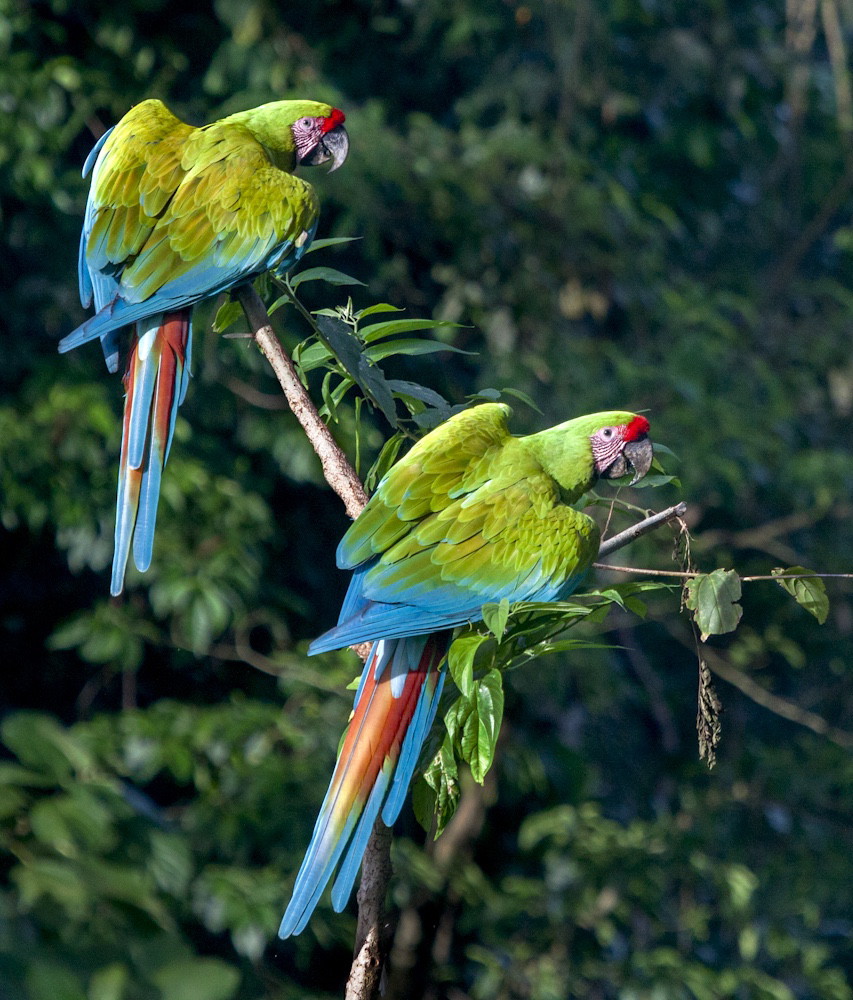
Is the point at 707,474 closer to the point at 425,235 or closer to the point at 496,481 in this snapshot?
the point at 425,235

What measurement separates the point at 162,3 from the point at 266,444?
84cm

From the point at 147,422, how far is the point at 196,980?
539mm

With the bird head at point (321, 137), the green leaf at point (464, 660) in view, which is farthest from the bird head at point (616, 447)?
the bird head at point (321, 137)

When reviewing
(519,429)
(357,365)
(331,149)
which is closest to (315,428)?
(357,365)

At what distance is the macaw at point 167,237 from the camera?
818 millimetres

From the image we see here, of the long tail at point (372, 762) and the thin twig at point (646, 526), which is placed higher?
the thin twig at point (646, 526)

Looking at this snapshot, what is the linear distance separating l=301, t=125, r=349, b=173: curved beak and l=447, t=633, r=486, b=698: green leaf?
50cm

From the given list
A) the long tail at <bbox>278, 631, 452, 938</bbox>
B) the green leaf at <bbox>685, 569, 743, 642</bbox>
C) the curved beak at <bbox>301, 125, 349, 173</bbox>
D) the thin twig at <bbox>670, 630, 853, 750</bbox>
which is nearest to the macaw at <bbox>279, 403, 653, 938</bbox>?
the long tail at <bbox>278, 631, 452, 938</bbox>

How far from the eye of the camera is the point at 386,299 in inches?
91.9

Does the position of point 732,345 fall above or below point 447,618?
below

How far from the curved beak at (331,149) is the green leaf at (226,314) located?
24 centimetres

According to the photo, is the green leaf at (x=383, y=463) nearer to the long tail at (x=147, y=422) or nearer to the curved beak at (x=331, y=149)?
the long tail at (x=147, y=422)

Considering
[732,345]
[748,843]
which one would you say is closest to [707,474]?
[732,345]

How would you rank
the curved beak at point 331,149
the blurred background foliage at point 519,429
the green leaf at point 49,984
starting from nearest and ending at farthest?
the green leaf at point 49,984 → the curved beak at point 331,149 → the blurred background foliage at point 519,429
